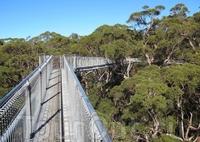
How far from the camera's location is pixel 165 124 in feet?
55.5

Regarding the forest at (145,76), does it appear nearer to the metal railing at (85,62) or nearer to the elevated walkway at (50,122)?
the metal railing at (85,62)

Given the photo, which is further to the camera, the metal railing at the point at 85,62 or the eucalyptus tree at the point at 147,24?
the eucalyptus tree at the point at 147,24

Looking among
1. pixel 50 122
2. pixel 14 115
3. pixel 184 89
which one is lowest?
pixel 184 89

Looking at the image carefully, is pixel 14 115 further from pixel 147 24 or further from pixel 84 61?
pixel 147 24

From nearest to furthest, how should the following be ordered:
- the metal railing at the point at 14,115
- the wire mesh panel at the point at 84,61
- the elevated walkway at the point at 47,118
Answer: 1. the elevated walkway at the point at 47,118
2. the metal railing at the point at 14,115
3. the wire mesh panel at the point at 84,61

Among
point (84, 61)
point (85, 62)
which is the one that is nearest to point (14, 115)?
point (84, 61)

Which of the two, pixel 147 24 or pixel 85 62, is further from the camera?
pixel 147 24

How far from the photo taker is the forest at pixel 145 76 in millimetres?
15633

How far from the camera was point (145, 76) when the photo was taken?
17750 millimetres

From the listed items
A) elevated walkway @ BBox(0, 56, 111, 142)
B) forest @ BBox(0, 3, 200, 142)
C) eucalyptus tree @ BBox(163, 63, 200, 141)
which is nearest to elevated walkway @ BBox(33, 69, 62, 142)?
elevated walkway @ BBox(0, 56, 111, 142)

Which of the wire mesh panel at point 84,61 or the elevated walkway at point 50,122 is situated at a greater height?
the wire mesh panel at point 84,61

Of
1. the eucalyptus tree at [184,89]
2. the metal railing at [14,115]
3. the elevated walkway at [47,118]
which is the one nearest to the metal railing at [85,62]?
the eucalyptus tree at [184,89]

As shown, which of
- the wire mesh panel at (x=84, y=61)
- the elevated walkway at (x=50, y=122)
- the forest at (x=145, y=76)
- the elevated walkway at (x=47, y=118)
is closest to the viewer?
the elevated walkway at (x=47, y=118)

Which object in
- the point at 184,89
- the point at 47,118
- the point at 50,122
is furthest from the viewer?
the point at 184,89
